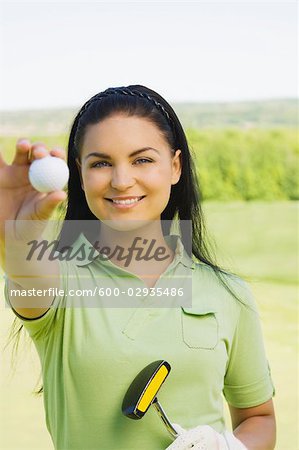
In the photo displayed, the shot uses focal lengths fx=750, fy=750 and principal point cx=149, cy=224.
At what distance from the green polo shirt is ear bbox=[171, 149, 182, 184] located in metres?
0.24

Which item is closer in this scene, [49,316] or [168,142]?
[49,316]

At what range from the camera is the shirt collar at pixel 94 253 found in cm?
167

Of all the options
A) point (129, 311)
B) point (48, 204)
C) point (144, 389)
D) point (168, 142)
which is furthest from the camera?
point (168, 142)

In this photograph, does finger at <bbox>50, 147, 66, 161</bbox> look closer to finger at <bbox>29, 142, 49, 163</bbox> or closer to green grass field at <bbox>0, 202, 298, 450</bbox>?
finger at <bbox>29, 142, 49, 163</bbox>

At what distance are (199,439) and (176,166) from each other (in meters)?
0.62

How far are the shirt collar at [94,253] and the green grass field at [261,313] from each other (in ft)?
1.21

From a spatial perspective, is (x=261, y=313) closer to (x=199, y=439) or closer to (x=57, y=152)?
(x=199, y=439)

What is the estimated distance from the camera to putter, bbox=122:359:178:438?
147 centimetres

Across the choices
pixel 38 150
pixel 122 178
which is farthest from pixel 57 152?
pixel 122 178

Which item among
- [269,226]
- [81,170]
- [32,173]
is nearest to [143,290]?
[81,170]

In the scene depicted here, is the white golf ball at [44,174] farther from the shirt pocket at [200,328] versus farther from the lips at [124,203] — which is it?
the shirt pocket at [200,328]

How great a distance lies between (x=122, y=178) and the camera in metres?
1.54

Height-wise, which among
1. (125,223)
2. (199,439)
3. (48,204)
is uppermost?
(48,204)

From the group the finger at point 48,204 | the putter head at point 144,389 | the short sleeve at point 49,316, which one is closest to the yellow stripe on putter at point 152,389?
the putter head at point 144,389
